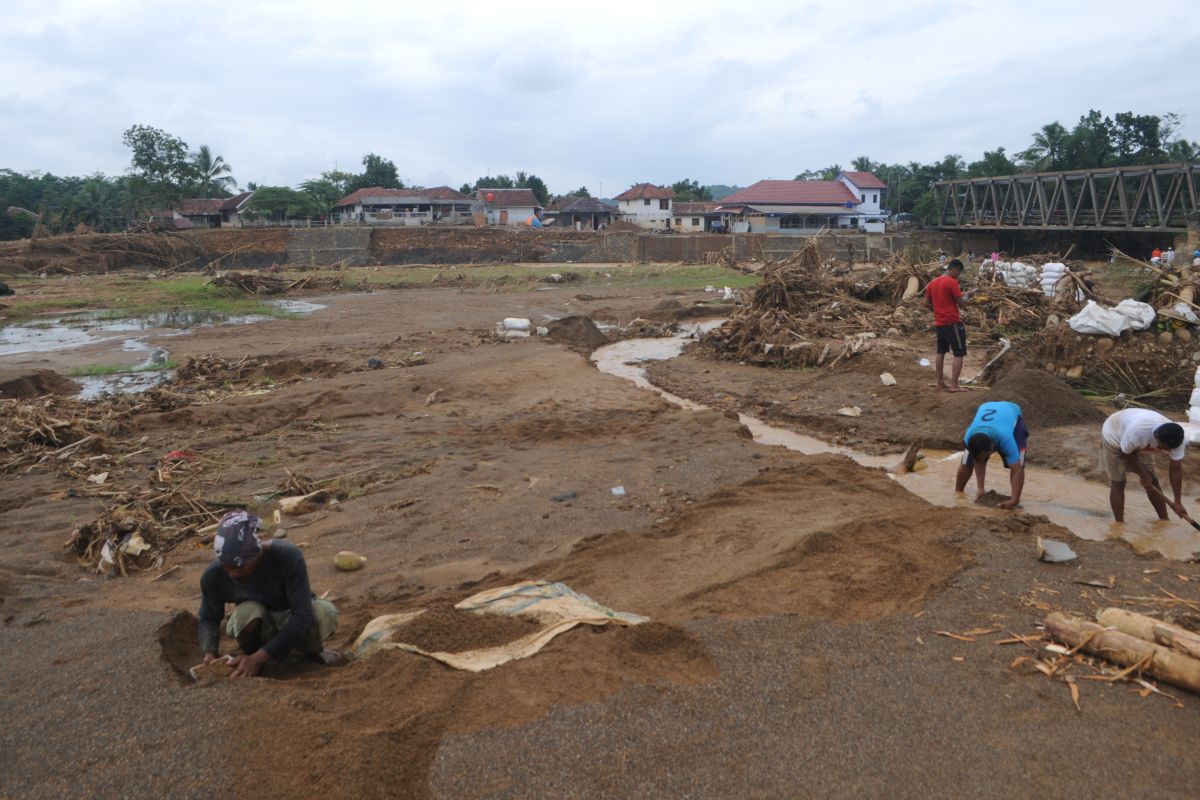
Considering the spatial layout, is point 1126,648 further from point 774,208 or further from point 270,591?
point 774,208

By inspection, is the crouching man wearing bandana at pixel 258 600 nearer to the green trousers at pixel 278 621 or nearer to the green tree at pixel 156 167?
the green trousers at pixel 278 621

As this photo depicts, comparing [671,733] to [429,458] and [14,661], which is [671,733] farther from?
[429,458]

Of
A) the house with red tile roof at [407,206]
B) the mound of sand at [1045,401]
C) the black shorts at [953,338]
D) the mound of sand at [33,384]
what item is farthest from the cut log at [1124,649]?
the house with red tile roof at [407,206]

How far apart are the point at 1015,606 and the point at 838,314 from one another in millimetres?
12952

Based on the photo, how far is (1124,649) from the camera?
374cm

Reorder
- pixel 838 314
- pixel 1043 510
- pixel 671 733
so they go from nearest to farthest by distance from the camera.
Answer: pixel 671 733
pixel 1043 510
pixel 838 314

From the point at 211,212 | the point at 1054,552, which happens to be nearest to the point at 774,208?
the point at 211,212

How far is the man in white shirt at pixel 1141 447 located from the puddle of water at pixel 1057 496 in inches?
10.1

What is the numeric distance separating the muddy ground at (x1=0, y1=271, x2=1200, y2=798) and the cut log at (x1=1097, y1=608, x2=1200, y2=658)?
0.68ft

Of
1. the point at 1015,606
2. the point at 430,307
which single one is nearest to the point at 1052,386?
the point at 1015,606

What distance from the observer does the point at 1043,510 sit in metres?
7.25

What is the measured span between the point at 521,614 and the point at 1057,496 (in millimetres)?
5764

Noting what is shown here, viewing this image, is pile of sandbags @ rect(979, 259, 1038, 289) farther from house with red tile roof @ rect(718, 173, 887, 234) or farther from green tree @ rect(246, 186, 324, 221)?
green tree @ rect(246, 186, 324, 221)

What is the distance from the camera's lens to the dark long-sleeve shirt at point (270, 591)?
3.97 metres
